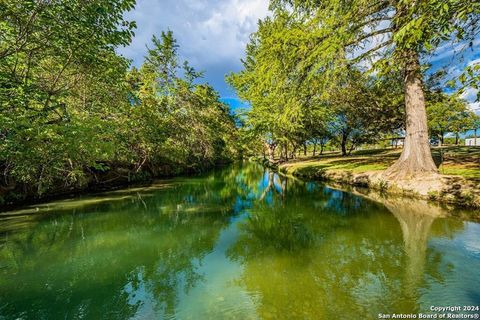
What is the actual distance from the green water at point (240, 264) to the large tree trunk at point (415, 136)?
243cm

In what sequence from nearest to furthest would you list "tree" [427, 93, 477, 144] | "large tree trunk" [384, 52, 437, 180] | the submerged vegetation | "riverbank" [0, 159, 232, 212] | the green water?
the green water < the submerged vegetation < "large tree trunk" [384, 52, 437, 180] < "riverbank" [0, 159, 232, 212] < "tree" [427, 93, 477, 144]

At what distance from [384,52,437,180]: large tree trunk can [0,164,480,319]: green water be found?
243 cm

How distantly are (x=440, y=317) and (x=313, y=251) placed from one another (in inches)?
118

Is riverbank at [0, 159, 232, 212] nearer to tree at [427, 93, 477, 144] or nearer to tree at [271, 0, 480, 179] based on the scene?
tree at [271, 0, 480, 179]

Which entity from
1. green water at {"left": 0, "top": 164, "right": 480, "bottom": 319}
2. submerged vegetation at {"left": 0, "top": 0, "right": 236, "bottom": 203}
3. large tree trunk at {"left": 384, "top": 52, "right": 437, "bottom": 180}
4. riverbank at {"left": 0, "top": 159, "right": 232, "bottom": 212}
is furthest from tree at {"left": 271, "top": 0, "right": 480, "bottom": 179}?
riverbank at {"left": 0, "top": 159, "right": 232, "bottom": 212}

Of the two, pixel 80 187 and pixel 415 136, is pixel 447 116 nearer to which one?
pixel 415 136

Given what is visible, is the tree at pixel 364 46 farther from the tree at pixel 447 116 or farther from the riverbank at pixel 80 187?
the riverbank at pixel 80 187

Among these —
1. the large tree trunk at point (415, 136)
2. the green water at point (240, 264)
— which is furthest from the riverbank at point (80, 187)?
the large tree trunk at point (415, 136)

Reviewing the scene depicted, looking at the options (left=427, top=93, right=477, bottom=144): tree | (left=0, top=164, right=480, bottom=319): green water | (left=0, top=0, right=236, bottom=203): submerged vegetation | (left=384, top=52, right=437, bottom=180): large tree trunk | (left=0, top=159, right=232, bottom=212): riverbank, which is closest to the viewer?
(left=0, top=164, right=480, bottom=319): green water

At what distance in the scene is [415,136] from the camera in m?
13.1

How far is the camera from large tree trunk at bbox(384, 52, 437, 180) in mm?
12767

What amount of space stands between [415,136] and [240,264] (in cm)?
1192

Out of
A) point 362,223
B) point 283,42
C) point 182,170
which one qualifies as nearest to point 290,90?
point 283,42

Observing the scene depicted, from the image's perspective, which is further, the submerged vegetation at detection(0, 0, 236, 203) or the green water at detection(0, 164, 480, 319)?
the submerged vegetation at detection(0, 0, 236, 203)
